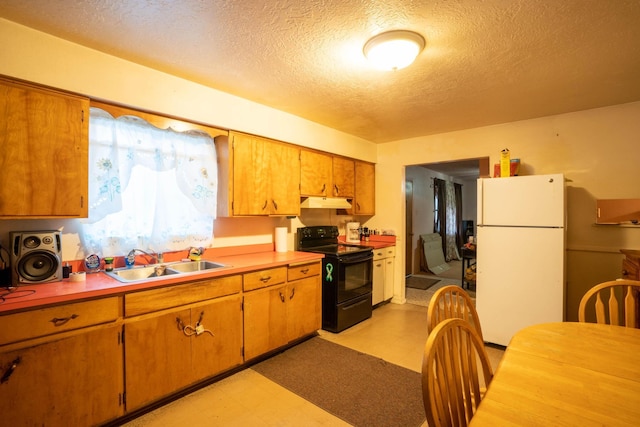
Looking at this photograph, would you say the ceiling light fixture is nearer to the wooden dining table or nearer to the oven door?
the wooden dining table

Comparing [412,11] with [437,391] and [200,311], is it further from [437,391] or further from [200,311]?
[200,311]

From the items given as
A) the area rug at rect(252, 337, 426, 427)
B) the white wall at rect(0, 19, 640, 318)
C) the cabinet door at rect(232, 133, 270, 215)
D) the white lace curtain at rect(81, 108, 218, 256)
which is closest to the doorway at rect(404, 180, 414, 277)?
the white wall at rect(0, 19, 640, 318)

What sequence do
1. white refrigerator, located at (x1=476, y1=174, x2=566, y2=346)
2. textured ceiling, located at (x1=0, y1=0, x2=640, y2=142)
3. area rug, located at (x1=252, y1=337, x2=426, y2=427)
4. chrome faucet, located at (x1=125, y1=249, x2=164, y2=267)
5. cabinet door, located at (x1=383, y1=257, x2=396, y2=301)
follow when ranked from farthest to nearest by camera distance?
cabinet door, located at (x1=383, y1=257, x2=396, y2=301) < white refrigerator, located at (x1=476, y1=174, x2=566, y2=346) < chrome faucet, located at (x1=125, y1=249, x2=164, y2=267) < area rug, located at (x1=252, y1=337, x2=426, y2=427) < textured ceiling, located at (x1=0, y1=0, x2=640, y2=142)

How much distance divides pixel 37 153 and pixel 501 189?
11.7 ft

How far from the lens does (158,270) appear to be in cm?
233

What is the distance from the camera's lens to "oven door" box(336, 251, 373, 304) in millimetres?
3201

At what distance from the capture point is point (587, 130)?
2.94 m

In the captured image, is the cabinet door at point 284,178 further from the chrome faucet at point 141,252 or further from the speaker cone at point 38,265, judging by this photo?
the speaker cone at point 38,265

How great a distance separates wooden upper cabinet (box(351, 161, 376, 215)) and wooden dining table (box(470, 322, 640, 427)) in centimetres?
288

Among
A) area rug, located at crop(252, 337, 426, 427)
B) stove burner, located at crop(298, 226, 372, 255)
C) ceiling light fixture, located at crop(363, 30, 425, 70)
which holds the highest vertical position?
ceiling light fixture, located at crop(363, 30, 425, 70)

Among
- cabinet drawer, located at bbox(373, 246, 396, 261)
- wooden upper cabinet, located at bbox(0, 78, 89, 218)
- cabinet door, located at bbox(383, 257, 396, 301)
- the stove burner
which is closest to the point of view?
wooden upper cabinet, located at bbox(0, 78, 89, 218)

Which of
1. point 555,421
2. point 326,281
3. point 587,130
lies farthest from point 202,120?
point 587,130

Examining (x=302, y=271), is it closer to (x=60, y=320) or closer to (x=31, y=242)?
(x=60, y=320)

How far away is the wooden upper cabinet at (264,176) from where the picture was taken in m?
2.72
